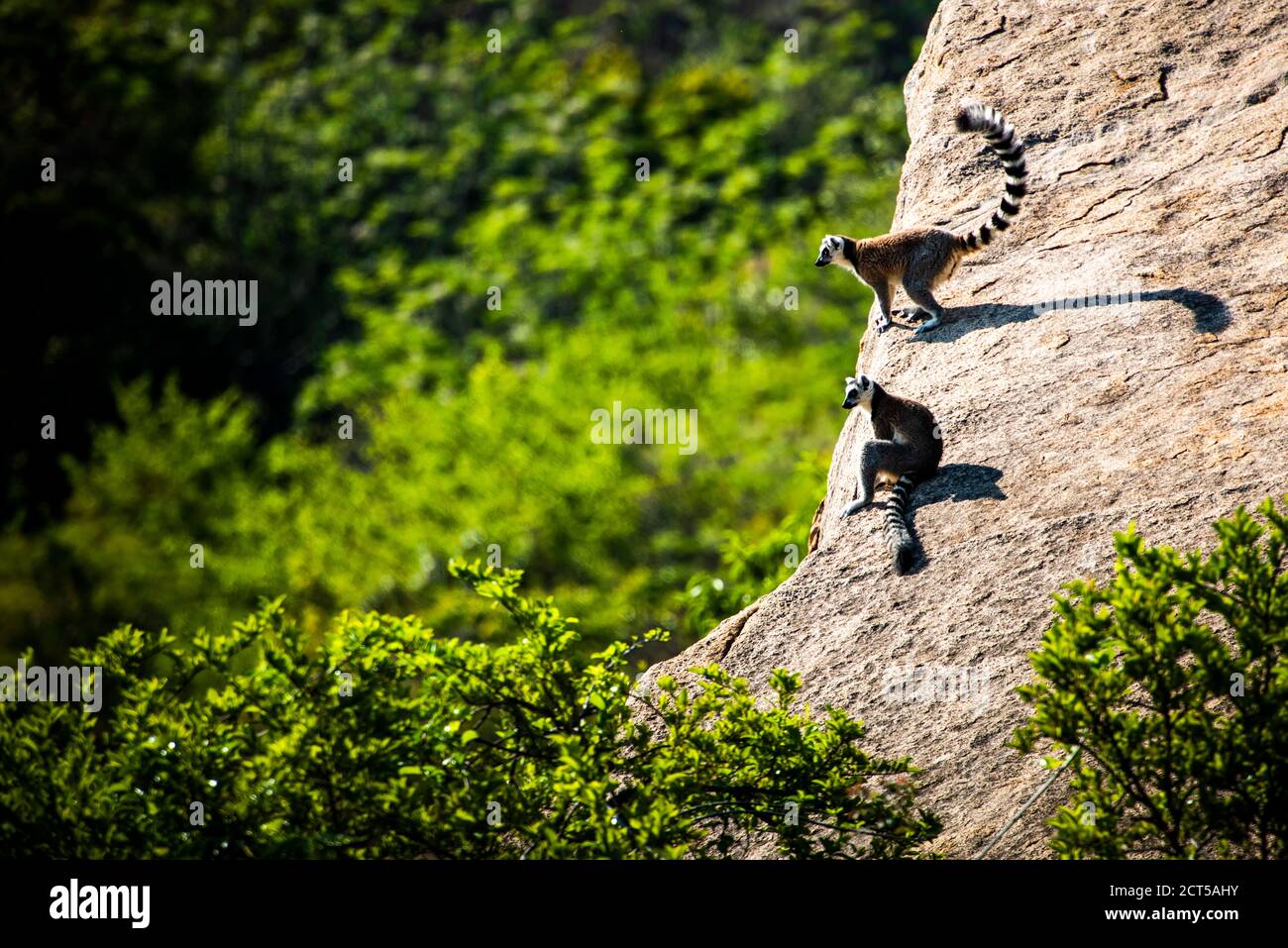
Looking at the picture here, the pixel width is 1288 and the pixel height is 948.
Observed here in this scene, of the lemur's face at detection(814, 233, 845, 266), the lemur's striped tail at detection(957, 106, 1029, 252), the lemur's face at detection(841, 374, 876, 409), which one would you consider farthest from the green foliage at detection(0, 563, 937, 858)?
the lemur's face at detection(814, 233, 845, 266)

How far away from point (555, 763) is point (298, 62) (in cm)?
3030

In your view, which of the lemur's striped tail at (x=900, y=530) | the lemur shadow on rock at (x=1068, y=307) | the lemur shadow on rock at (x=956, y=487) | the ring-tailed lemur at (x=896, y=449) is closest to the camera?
the lemur's striped tail at (x=900, y=530)

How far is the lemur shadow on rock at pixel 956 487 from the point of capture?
7551 millimetres

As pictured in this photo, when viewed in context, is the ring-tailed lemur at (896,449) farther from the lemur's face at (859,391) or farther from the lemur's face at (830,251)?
the lemur's face at (830,251)

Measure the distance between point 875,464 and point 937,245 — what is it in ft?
5.89

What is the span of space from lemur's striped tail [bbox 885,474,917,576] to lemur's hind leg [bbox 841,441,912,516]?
89 millimetres

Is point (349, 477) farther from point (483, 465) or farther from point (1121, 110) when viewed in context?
point (1121, 110)

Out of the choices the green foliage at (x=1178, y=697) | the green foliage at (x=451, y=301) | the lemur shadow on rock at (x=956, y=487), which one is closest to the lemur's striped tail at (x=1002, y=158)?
the lemur shadow on rock at (x=956, y=487)

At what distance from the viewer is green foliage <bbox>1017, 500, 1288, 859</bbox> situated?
17.5ft

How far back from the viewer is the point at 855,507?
26.0 feet

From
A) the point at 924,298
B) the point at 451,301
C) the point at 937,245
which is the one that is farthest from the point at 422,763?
the point at 451,301

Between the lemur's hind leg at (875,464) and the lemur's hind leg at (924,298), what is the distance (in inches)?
54.2

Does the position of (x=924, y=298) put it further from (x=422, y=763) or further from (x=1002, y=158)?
(x=422, y=763)

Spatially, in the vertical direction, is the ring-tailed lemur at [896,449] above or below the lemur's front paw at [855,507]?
above
